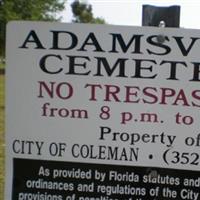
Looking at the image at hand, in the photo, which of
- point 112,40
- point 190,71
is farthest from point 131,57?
point 190,71

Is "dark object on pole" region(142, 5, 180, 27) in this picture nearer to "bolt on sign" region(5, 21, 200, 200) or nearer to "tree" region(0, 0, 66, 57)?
"bolt on sign" region(5, 21, 200, 200)

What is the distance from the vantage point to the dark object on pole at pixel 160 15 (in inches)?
115

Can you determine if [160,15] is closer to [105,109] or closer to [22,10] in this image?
[105,109]

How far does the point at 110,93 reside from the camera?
278cm

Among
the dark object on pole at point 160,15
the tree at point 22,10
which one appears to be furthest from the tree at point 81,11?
the dark object on pole at point 160,15

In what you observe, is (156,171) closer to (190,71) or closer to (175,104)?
(175,104)

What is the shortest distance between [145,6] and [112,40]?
32 cm

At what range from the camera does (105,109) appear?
2.79 meters

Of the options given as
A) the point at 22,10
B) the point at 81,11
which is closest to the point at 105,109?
the point at 22,10

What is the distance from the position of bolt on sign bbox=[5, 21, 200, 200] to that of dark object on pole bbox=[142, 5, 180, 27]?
0.60ft

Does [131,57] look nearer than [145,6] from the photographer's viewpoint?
Yes

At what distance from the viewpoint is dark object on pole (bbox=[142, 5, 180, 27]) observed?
2.93 metres

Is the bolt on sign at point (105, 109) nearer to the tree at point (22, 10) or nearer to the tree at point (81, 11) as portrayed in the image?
the tree at point (22, 10)

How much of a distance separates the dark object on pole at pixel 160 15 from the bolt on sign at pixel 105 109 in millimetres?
184
